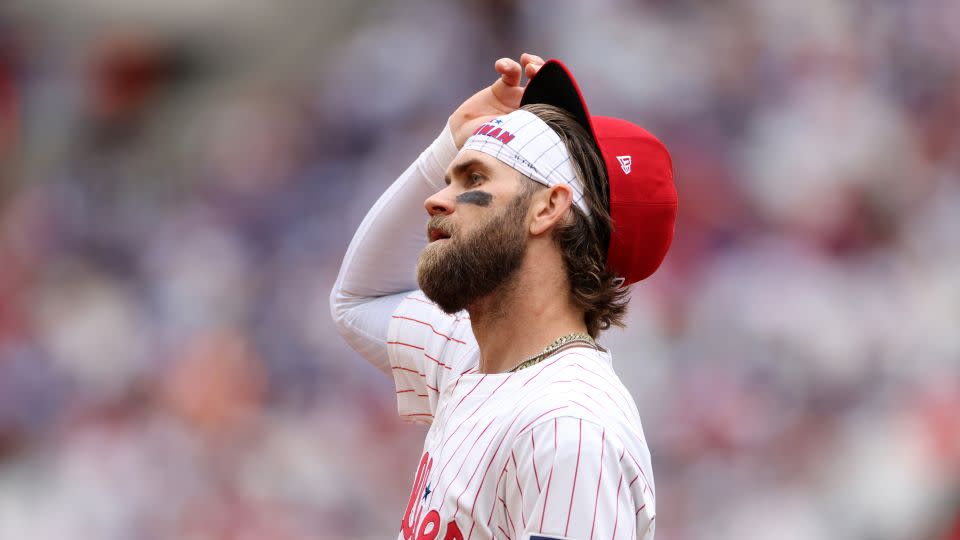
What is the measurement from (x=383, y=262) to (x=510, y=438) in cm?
97

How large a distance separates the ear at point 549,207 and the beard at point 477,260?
22 millimetres

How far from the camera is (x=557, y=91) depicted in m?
2.44

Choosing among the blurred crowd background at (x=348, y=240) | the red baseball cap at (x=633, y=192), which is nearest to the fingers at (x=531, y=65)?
the red baseball cap at (x=633, y=192)

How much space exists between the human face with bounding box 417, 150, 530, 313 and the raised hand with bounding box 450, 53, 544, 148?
1.01 feet

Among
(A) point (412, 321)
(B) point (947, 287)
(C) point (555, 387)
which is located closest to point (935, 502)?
(B) point (947, 287)

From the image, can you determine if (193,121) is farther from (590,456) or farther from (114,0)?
→ (590,456)

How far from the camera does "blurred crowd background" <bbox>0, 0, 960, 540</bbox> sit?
500 cm

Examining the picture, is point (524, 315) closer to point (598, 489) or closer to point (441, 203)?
point (441, 203)

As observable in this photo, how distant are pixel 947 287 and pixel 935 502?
1.00 m

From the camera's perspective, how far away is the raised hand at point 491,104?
257cm

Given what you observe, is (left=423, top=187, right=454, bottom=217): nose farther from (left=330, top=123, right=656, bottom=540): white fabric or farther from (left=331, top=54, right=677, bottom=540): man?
(left=330, top=123, right=656, bottom=540): white fabric

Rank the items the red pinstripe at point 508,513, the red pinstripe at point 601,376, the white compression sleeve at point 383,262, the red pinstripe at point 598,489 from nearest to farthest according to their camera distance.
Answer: the red pinstripe at point 598,489 < the red pinstripe at point 508,513 < the red pinstripe at point 601,376 < the white compression sleeve at point 383,262

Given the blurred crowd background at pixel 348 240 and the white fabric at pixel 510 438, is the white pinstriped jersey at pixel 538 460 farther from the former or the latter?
the blurred crowd background at pixel 348 240

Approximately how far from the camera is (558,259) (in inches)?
89.9
